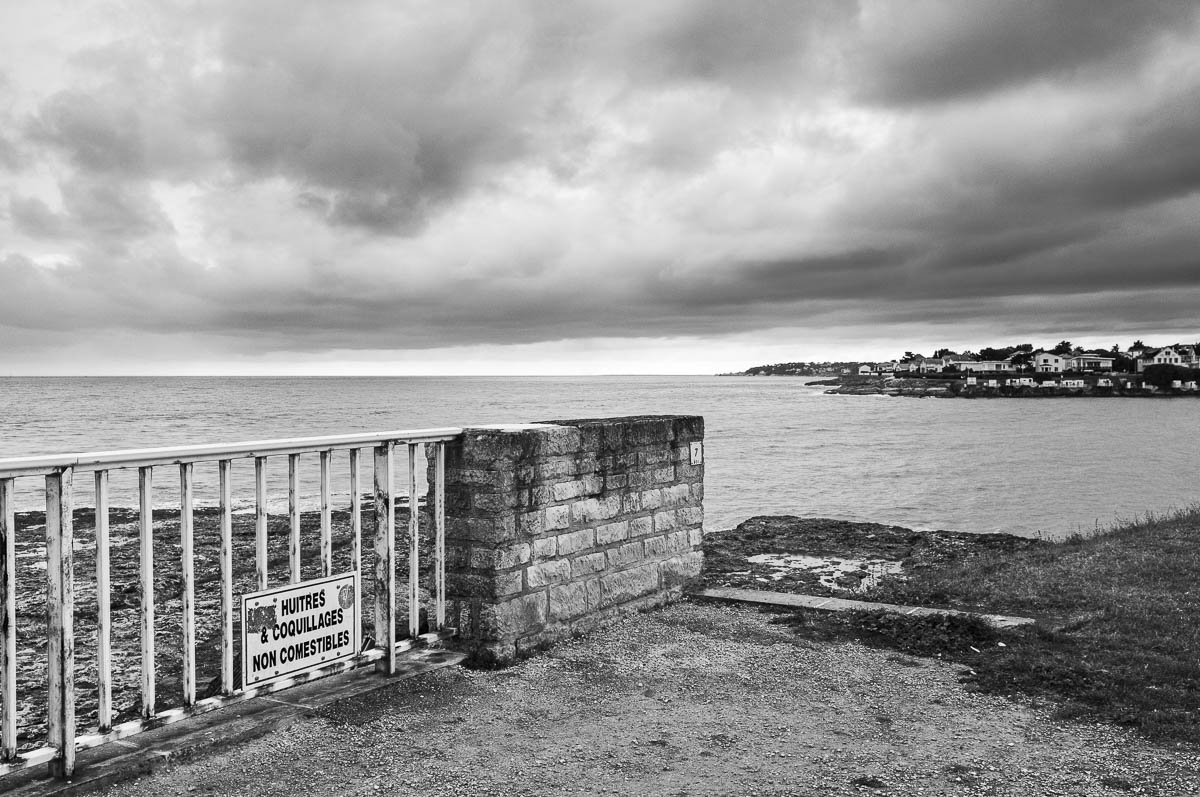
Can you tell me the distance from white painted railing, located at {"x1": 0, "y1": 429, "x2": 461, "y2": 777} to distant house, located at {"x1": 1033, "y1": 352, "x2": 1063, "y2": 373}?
17705 centimetres

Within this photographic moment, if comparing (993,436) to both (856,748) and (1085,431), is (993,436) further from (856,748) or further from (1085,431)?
(856,748)

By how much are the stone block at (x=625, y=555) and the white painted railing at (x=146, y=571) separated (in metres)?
1.68

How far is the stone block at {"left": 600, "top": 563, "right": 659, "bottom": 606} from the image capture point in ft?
22.0

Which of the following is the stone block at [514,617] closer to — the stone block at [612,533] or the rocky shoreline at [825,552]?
the stone block at [612,533]

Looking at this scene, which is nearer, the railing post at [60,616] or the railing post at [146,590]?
the railing post at [60,616]

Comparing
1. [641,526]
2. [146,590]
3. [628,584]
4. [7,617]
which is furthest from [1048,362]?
[7,617]

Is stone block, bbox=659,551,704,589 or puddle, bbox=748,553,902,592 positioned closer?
stone block, bbox=659,551,704,589

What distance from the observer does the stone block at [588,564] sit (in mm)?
6367

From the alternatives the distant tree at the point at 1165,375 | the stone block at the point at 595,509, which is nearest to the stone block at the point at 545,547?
the stone block at the point at 595,509

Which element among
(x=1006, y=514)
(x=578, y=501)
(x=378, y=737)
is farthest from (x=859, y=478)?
(x=378, y=737)

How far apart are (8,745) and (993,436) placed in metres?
51.0

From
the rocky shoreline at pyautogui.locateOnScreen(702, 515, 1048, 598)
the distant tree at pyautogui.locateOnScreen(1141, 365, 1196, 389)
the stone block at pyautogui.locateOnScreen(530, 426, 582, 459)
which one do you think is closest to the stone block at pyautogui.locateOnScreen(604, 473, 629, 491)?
the stone block at pyautogui.locateOnScreen(530, 426, 582, 459)

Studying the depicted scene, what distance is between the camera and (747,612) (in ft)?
23.7

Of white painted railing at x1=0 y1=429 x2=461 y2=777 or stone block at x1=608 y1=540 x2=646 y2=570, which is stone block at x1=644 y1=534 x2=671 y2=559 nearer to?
stone block at x1=608 y1=540 x2=646 y2=570
